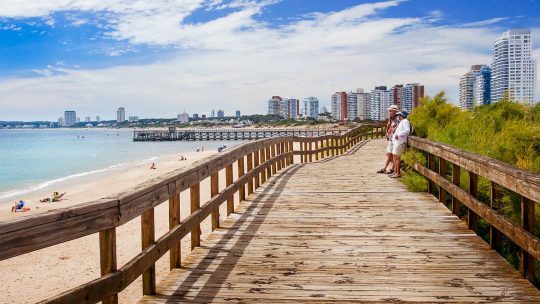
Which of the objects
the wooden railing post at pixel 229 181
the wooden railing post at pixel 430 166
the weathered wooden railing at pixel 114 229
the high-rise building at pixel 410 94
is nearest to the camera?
the weathered wooden railing at pixel 114 229

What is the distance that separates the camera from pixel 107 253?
2.86 metres

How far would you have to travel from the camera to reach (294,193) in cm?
845

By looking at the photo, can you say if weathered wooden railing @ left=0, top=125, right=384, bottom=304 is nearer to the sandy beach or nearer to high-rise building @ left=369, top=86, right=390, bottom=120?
the sandy beach

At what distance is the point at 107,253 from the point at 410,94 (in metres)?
150

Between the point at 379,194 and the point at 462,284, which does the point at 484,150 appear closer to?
the point at 379,194

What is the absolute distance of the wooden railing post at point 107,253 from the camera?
2.84 meters

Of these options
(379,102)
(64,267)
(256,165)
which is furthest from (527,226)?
(379,102)

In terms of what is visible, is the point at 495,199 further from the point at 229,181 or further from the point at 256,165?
the point at 256,165

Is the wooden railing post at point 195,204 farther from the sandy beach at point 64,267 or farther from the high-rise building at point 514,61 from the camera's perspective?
the high-rise building at point 514,61

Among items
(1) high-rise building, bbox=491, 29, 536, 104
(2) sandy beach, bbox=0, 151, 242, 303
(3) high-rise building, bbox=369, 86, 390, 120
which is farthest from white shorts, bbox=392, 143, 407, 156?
(3) high-rise building, bbox=369, 86, 390, 120

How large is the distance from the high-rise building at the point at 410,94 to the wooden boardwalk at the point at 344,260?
12989 cm

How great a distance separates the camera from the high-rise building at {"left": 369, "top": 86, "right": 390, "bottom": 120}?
182 meters

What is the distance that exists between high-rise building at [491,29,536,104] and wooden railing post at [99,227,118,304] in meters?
60.3

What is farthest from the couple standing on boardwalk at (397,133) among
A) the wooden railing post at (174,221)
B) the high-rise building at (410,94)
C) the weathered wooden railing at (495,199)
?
the high-rise building at (410,94)
